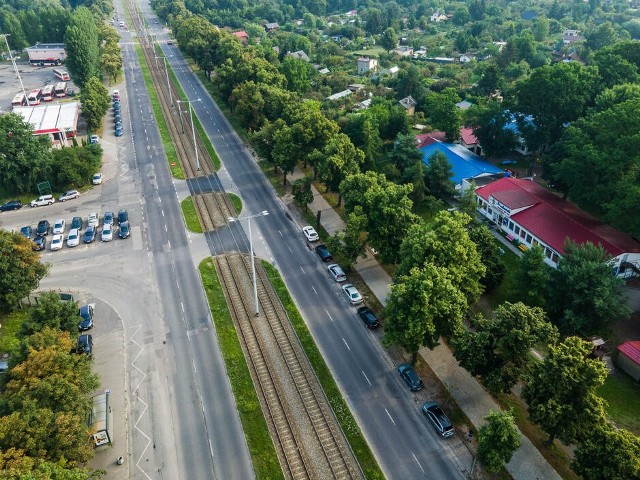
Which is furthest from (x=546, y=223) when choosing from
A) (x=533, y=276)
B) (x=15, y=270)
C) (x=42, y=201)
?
(x=42, y=201)

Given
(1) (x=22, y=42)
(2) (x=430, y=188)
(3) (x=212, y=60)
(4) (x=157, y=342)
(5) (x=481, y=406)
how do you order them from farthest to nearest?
(1) (x=22, y=42), (3) (x=212, y=60), (2) (x=430, y=188), (4) (x=157, y=342), (5) (x=481, y=406)

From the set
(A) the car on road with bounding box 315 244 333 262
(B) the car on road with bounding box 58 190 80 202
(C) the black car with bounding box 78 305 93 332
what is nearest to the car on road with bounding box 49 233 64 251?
(B) the car on road with bounding box 58 190 80 202

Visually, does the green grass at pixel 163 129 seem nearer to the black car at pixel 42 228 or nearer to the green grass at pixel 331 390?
the black car at pixel 42 228

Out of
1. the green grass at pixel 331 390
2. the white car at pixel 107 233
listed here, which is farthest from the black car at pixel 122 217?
the green grass at pixel 331 390

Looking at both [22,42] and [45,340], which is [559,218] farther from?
[22,42]

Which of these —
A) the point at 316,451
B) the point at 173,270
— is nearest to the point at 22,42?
the point at 173,270

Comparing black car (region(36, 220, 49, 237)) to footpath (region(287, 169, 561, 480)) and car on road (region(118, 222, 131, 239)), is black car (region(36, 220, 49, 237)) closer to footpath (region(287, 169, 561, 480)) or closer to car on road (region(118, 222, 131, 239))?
car on road (region(118, 222, 131, 239))
